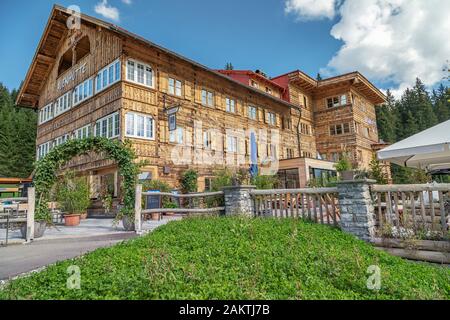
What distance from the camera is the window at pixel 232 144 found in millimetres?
19417

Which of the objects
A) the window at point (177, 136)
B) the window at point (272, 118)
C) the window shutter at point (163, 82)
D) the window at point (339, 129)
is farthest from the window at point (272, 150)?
the window shutter at point (163, 82)

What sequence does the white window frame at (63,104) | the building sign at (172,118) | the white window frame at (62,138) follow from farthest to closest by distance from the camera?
1. the white window frame at (63,104)
2. the white window frame at (62,138)
3. the building sign at (172,118)

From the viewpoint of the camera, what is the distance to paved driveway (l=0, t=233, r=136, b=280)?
506cm

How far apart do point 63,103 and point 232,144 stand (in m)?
11.6

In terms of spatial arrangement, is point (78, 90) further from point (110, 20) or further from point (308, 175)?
point (308, 175)

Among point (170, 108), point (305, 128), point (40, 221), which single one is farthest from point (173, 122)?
point (305, 128)

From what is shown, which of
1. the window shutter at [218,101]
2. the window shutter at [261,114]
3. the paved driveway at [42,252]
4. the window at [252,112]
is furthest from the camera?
the window shutter at [261,114]

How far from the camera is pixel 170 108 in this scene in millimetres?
15016

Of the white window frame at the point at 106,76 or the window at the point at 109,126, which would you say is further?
the white window frame at the point at 106,76

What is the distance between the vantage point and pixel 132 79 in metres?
14.5

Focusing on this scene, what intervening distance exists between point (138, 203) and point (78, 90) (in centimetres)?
1253

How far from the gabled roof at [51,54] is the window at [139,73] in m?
1.14

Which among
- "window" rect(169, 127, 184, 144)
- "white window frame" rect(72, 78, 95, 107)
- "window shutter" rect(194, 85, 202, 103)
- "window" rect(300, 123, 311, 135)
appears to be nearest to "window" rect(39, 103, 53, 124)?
"white window frame" rect(72, 78, 95, 107)

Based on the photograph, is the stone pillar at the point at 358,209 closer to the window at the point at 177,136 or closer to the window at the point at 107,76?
the window at the point at 177,136
